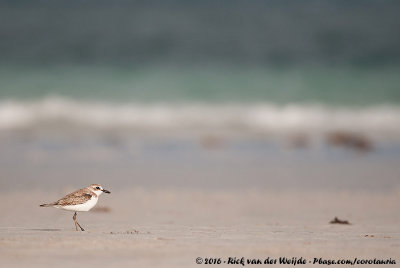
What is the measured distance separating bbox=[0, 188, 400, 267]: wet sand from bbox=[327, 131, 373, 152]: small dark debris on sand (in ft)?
20.3

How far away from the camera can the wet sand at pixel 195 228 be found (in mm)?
7059

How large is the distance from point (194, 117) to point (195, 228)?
18.1 meters

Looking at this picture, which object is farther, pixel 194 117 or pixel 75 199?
pixel 194 117

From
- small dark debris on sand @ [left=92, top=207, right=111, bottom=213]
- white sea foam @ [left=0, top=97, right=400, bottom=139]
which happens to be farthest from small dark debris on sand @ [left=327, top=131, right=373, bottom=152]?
small dark debris on sand @ [left=92, top=207, right=111, bottom=213]

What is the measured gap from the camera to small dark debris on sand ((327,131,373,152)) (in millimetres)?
19594

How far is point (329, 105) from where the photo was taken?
1093 inches

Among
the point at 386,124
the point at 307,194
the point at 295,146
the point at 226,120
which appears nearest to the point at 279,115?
the point at 226,120

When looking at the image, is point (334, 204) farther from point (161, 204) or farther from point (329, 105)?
point (329, 105)

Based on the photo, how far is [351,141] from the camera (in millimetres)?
20109

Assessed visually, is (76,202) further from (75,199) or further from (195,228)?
(195,228)

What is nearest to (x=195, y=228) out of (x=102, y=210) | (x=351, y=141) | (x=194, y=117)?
(x=102, y=210)

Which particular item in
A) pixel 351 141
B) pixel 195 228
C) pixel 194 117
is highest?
pixel 194 117

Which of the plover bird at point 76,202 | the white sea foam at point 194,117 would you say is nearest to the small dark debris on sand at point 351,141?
the white sea foam at point 194,117

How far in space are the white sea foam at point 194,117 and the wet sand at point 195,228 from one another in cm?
1173
